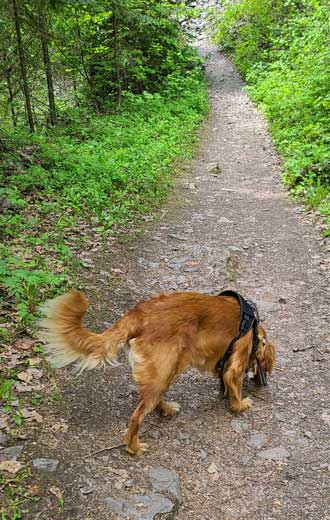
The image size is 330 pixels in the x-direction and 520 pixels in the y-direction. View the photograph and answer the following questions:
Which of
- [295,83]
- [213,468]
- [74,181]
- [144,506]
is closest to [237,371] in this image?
[213,468]

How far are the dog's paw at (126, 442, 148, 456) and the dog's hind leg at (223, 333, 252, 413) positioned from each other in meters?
0.85

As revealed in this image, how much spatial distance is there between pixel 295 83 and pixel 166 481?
48.1 ft

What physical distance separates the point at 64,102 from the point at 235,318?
52.9 feet

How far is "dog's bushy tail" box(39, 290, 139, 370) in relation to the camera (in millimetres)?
3092

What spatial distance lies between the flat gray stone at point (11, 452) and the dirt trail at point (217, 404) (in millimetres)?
94

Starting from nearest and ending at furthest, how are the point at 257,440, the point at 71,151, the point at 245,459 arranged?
the point at 245,459 → the point at 257,440 → the point at 71,151

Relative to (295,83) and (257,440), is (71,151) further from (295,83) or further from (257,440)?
(295,83)

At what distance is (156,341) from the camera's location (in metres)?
3.30

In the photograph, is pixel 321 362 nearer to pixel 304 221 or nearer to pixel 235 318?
pixel 235 318

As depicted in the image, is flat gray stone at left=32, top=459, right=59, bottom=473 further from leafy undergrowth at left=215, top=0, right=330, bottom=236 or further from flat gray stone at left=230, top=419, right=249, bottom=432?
leafy undergrowth at left=215, top=0, right=330, bottom=236

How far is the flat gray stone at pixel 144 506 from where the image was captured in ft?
9.28

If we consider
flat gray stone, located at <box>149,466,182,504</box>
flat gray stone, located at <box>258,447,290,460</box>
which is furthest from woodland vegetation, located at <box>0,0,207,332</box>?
flat gray stone, located at <box>258,447,290,460</box>

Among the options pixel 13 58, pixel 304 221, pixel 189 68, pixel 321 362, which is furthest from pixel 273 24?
pixel 321 362

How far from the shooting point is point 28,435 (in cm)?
329
